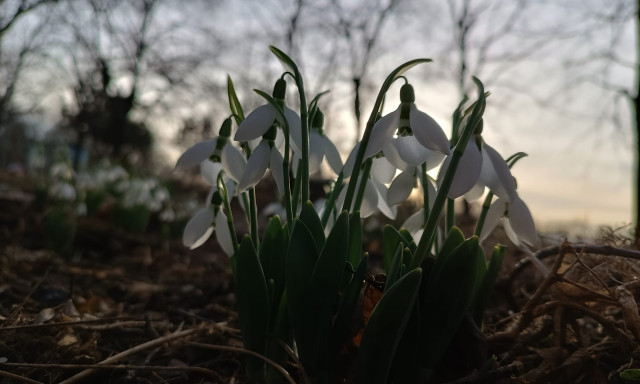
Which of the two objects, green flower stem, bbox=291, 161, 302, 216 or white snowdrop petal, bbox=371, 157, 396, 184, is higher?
white snowdrop petal, bbox=371, 157, 396, 184

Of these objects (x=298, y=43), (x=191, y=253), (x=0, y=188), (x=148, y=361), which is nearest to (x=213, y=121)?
(x=298, y=43)

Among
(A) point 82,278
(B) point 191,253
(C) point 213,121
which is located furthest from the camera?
(C) point 213,121

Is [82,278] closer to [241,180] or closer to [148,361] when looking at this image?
[148,361]

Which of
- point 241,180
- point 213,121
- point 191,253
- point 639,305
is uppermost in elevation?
point 213,121

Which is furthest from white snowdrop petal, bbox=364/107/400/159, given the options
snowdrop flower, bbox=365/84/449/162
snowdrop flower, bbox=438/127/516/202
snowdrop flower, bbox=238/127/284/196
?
snowdrop flower, bbox=238/127/284/196

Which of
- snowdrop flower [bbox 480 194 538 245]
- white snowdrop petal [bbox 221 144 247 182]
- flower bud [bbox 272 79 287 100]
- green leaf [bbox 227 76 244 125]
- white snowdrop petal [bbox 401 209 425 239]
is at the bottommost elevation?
white snowdrop petal [bbox 401 209 425 239]

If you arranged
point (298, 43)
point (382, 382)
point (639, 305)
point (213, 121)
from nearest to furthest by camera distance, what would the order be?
1. point (382, 382)
2. point (639, 305)
3. point (298, 43)
4. point (213, 121)

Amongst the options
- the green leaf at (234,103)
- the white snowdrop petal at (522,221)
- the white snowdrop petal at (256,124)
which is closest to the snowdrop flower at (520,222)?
the white snowdrop petal at (522,221)

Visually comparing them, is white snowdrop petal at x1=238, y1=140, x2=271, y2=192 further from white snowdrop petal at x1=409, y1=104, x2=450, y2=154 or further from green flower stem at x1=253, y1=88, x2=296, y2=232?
white snowdrop petal at x1=409, y1=104, x2=450, y2=154
